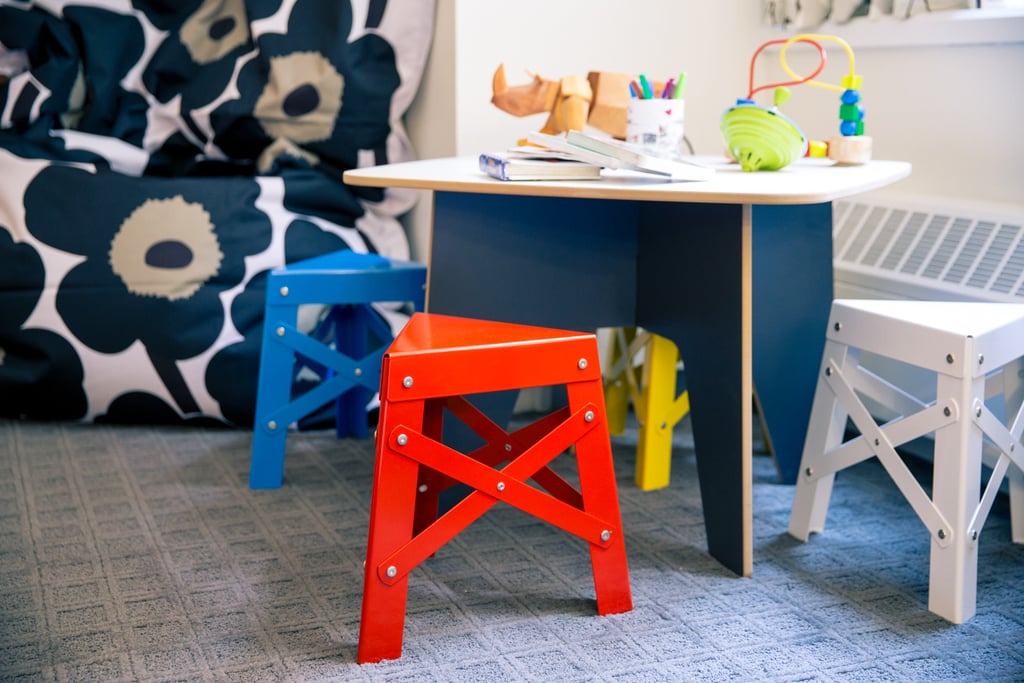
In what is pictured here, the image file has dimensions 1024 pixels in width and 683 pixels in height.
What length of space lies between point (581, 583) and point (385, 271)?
713mm

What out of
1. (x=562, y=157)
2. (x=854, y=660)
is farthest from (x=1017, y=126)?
(x=854, y=660)

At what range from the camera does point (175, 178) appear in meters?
2.25

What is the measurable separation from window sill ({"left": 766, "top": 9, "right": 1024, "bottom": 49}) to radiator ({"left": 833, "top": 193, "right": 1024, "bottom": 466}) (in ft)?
0.97

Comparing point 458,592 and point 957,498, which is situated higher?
point 957,498

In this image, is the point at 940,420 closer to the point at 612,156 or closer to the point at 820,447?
the point at 820,447

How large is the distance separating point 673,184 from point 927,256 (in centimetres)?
70

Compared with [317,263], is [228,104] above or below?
above

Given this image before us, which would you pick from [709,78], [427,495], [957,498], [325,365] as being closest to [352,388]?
[325,365]

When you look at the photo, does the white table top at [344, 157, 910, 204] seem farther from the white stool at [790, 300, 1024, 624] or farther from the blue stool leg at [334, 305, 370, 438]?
the blue stool leg at [334, 305, 370, 438]

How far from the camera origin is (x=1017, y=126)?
1.88 m

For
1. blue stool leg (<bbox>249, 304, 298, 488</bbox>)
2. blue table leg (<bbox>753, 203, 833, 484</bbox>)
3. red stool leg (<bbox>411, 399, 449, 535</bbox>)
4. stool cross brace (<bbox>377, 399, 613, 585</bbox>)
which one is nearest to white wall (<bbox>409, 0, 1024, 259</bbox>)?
blue table leg (<bbox>753, 203, 833, 484</bbox>)

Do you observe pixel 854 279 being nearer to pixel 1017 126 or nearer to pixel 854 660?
pixel 1017 126

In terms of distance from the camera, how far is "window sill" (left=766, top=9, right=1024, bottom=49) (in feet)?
6.02

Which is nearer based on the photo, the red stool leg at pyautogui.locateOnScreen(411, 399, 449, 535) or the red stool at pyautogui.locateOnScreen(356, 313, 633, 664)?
the red stool at pyautogui.locateOnScreen(356, 313, 633, 664)
